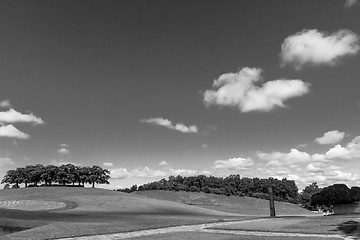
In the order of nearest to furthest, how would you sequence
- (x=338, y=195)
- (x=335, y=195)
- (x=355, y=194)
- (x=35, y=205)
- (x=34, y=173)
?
1. (x=355, y=194)
2. (x=338, y=195)
3. (x=335, y=195)
4. (x=35, y=205)
5. (x=34, y=173)

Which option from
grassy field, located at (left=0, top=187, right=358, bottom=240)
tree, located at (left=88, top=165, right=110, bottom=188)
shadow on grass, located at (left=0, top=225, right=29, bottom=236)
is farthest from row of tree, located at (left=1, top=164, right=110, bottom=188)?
shadow on grass, located at (left=0, top=225, right=29, bottom=236)

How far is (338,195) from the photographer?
50906 mm

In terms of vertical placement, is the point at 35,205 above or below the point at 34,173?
below

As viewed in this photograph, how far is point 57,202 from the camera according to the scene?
82438 mm

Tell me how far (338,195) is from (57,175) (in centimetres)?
14269

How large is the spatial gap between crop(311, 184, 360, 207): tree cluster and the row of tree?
136339mm

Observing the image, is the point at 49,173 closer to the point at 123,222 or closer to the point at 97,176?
the point at 97,176

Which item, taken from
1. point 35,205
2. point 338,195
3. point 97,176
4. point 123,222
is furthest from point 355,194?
point 97,176

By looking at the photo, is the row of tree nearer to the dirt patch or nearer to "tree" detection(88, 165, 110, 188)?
"tree" detection(88, 165, 110, 188)

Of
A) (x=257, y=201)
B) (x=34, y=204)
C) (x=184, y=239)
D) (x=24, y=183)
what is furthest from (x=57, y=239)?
(x=24, y=183)

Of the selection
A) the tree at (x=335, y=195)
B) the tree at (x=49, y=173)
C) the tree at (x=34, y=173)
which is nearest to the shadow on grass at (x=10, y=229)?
the tree at (x=335, y=195)

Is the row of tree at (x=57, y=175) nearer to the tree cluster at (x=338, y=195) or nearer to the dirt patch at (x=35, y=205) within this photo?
the dirt patch at (x=35, y=205)

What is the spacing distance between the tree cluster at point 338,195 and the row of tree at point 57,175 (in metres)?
136

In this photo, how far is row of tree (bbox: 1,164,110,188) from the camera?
166 m
